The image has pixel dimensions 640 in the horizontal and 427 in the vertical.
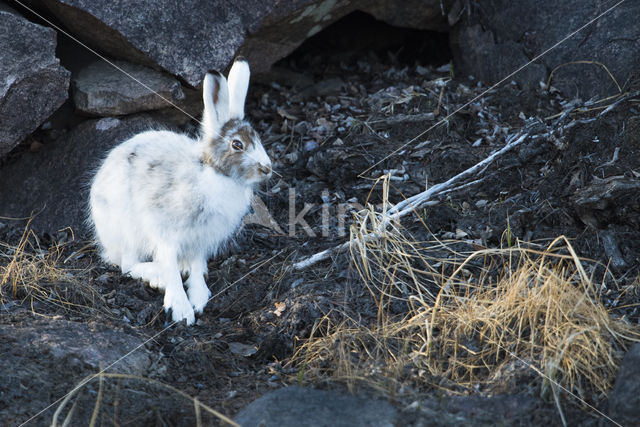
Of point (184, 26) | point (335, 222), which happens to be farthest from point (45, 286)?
point (184, 26)

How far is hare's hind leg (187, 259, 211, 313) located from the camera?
16.8 ft

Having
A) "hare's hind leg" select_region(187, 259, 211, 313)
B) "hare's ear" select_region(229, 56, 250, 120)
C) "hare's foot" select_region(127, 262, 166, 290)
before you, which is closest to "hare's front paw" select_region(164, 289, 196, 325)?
"hare's hind leg" select_region(187, 259, 211, 313)

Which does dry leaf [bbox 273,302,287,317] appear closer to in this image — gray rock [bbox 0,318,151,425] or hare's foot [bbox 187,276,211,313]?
hare's foot [bbox 187,276,211,313]

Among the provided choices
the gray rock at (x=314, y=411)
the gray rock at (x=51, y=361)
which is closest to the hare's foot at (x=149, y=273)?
the gray rock at (x=51, y=361)

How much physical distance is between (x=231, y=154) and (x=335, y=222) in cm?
129

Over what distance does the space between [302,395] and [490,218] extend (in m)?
2.39

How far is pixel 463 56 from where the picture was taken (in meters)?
7.42

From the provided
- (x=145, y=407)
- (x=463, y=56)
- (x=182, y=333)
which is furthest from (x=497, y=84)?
(x=145, y=407)

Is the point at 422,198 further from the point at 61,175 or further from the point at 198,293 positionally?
the point at 61,175

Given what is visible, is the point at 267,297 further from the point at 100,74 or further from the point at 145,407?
the point at 100,74

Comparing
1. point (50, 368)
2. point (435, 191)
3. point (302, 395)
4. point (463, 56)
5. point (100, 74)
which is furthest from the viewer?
point (463, 56)

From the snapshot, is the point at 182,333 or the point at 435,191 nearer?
the point at 182,333

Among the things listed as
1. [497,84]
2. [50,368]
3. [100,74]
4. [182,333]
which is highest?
[100,74]

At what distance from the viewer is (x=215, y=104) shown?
5.09 metres
